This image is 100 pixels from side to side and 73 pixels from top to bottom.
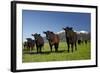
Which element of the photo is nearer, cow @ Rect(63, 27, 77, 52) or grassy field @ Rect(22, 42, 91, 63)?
grassy field @ Rect(22, 42, 91, 63)

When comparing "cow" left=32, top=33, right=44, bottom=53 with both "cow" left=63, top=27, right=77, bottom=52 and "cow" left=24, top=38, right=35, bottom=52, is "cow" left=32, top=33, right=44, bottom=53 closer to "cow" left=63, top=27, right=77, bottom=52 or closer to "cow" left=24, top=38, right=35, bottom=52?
"cow" left=24, top=38, right=35, bottom=52

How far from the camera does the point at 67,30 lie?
167cm

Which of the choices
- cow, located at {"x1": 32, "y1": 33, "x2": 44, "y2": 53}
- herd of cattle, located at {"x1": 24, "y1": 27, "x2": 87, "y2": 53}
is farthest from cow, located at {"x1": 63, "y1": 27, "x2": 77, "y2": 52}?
cow, located at {"x1": 32, "y1": 33, "x2": 44, "y2": 53}

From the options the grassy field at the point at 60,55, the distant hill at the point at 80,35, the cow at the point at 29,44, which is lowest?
the grassy field at the point at 60,55

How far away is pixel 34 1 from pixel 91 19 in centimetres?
50

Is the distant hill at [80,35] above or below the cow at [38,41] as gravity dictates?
above

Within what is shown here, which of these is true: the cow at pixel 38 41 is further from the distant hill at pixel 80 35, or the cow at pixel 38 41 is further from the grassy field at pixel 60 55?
the distant hill at pixel 80 35

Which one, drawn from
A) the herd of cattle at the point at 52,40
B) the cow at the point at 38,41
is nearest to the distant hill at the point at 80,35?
the herd of cattle at the point at 52,40

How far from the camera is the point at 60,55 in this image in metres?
1.65

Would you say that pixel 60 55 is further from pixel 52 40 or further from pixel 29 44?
pixel 29 44

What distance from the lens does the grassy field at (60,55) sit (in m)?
1.56

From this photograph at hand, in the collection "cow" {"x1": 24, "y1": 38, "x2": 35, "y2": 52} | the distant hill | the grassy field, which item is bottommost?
the grassy field

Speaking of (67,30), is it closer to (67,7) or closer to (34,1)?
(67,7)

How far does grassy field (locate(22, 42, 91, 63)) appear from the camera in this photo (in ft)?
5.13
